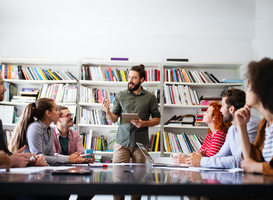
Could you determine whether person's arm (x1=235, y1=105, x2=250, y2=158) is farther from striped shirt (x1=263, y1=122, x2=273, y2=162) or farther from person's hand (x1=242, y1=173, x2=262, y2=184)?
person's hand (x1=242, y1=173, x2=262, y2=184)

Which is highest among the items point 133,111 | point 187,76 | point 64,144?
point 187,76

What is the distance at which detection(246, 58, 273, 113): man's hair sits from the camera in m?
1.07

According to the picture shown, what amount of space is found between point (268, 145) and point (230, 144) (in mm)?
409

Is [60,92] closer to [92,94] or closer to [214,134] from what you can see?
[92,94]

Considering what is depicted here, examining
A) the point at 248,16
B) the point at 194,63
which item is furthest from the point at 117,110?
the point at 248,16

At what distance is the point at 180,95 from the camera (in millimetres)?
3730

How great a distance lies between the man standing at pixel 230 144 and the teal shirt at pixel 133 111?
0.94 metres

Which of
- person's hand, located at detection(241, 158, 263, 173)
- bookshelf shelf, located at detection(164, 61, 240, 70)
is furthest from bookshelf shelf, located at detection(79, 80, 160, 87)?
person's hand, located at detection(241, 158, 263, 173)

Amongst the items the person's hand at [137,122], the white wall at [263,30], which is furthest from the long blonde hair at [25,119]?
the white wall at [263,30]

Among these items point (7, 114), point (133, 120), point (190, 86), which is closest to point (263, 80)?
point (133, 120)

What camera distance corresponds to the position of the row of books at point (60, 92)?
3.70m

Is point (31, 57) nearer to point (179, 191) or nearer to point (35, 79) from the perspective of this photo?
point (35, 79)

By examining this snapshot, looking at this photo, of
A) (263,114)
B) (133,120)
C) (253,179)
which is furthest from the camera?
(133,120)

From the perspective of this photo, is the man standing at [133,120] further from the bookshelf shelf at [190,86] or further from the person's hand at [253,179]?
the person's hand at [253,179]
